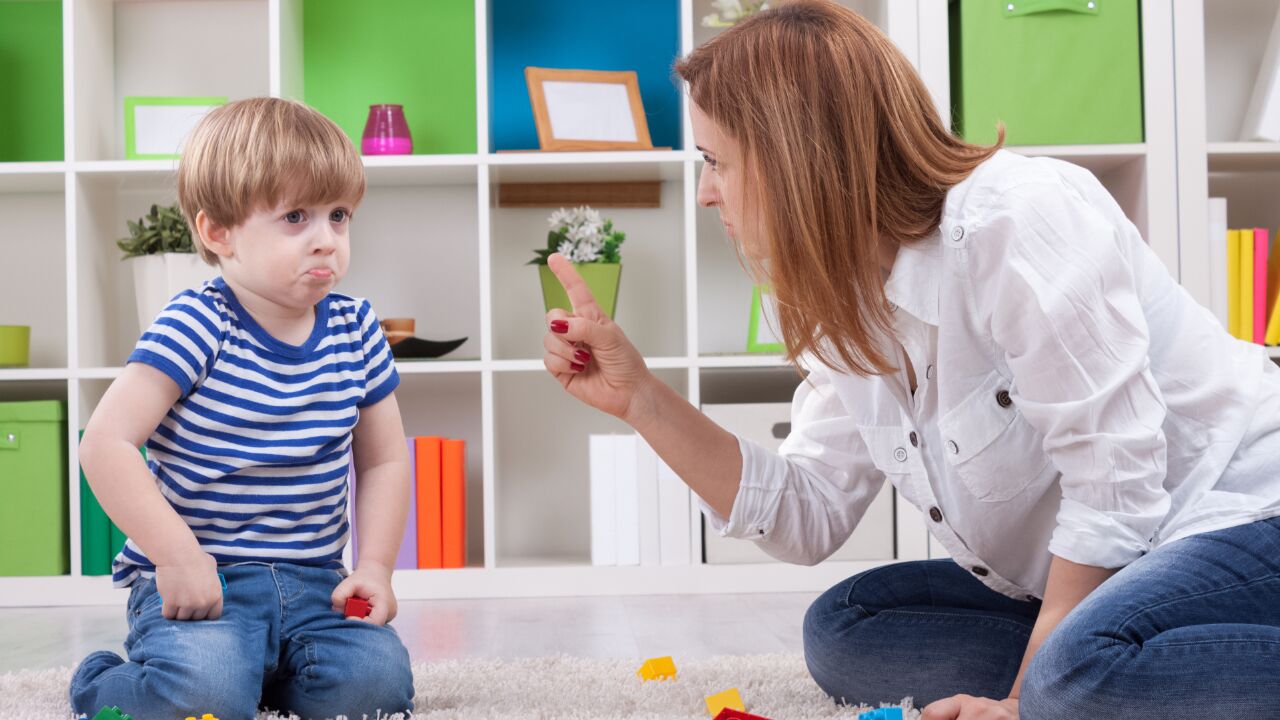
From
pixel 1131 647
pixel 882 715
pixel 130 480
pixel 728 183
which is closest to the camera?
pixel 1131 647

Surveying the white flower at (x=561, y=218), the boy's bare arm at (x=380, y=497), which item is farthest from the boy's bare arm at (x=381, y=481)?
the white flower at (x=561, y=218)

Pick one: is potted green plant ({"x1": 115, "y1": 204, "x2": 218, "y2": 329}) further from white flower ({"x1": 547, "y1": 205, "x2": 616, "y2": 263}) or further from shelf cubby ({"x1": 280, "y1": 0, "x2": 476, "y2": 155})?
white flower ({"x1": 547, "y1": 205, "x2": 616, "y2": 263})

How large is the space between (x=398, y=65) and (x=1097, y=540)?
80.7 inches

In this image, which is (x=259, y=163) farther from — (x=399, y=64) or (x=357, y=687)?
(x=399, y=64)

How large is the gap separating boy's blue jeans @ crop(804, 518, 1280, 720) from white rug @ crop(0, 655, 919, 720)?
0.06 meters

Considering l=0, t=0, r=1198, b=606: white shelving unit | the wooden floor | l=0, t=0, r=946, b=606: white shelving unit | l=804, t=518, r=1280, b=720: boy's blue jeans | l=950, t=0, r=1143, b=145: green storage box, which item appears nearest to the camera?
l=804, t=518, r=1280, b=720: boy's blue jeans

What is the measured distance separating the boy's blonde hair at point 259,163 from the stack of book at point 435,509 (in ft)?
3.26

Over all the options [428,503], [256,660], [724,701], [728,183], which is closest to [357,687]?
[256,660]

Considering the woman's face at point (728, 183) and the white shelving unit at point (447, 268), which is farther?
the white shelving unit at point (447, 268)

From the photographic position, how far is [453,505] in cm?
227

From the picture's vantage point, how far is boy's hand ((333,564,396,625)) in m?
1.26

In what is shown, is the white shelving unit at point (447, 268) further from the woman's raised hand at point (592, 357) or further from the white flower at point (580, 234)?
the woman's raised hand at point (592, 357)

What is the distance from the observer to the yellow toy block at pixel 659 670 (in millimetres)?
1345

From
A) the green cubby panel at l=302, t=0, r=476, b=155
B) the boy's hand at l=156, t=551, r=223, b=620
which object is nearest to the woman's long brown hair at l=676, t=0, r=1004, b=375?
the boy's hand at l=156, t=551, r=223, b=620
